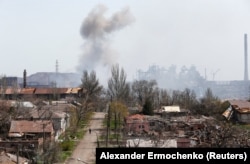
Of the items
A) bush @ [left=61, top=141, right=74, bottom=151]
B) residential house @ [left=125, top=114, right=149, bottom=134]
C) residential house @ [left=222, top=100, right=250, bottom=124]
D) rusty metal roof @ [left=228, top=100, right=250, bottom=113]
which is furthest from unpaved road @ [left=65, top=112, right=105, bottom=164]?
rusty metal roof @ [left=228, top=100, right=250, bottom=113]

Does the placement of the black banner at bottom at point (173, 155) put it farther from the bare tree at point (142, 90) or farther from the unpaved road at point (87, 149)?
the bare tree at point (142, 90)

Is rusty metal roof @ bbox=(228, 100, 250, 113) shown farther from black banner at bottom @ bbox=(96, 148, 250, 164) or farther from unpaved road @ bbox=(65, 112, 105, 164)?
black banner at bottom @ bbox=(96, 148, 250, 164)

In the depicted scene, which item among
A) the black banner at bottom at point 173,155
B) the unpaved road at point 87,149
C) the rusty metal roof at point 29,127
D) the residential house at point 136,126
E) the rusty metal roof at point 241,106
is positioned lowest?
the unpaved road at point 87,149

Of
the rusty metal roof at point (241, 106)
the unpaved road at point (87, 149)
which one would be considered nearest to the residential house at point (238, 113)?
the rusty metal roof at point (241, 106)

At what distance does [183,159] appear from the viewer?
5.25 meters

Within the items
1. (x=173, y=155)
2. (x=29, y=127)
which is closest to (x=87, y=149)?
(x=29, y=127)

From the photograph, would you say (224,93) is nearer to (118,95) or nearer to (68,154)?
(118,95)

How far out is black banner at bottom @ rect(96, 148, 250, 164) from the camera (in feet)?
17.3

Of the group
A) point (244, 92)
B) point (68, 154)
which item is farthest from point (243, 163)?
point (244, 92)

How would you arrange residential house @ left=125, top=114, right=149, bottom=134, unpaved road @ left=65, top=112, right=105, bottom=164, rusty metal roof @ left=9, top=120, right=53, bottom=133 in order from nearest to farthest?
unpaved road @ left=65, top=112, right=105, bottom=164 → rusty metal roof @ left=9, top=120, right=53, bottom=133 → residential house @ left=125, top=114, right=149, bottom=134

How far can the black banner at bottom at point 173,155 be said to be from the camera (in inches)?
207

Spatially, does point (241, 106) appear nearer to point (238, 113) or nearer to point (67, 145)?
point (238, 113)

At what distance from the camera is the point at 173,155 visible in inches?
207

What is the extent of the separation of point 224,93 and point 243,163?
124 meters
